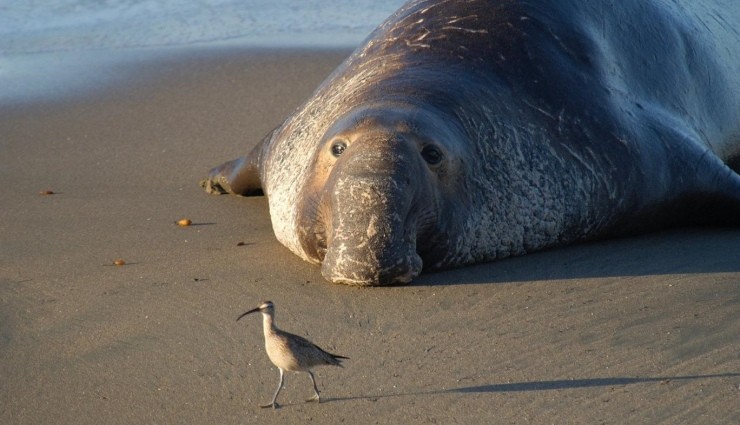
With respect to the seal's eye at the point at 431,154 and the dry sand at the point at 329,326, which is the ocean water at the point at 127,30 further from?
the seal's eye at the point at 431,154

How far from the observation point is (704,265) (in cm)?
655

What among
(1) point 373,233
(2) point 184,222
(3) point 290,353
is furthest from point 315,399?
(2) point 184,222

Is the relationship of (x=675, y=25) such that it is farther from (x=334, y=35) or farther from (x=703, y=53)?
(x=334, y=35)

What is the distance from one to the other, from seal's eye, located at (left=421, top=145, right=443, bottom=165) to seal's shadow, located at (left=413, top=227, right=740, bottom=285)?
533 millimetres

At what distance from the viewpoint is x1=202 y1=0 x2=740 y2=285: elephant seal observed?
246 inches

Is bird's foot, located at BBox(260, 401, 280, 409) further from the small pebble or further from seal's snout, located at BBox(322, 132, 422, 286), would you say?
the small pebble

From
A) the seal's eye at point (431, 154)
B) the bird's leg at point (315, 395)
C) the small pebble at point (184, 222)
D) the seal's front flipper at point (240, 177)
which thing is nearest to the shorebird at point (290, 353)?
the bird's leg at point (315, 395)

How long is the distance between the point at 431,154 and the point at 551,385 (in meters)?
1.72

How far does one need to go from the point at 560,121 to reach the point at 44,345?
295 cm

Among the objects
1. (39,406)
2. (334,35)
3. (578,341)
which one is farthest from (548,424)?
(334,35)

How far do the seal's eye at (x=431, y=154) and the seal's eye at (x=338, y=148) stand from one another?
1.28ft

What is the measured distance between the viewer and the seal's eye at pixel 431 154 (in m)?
6.42

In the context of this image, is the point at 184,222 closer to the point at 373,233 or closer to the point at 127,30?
the point at 373,233

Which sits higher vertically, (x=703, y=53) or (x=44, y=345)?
(x=703, y=53)
